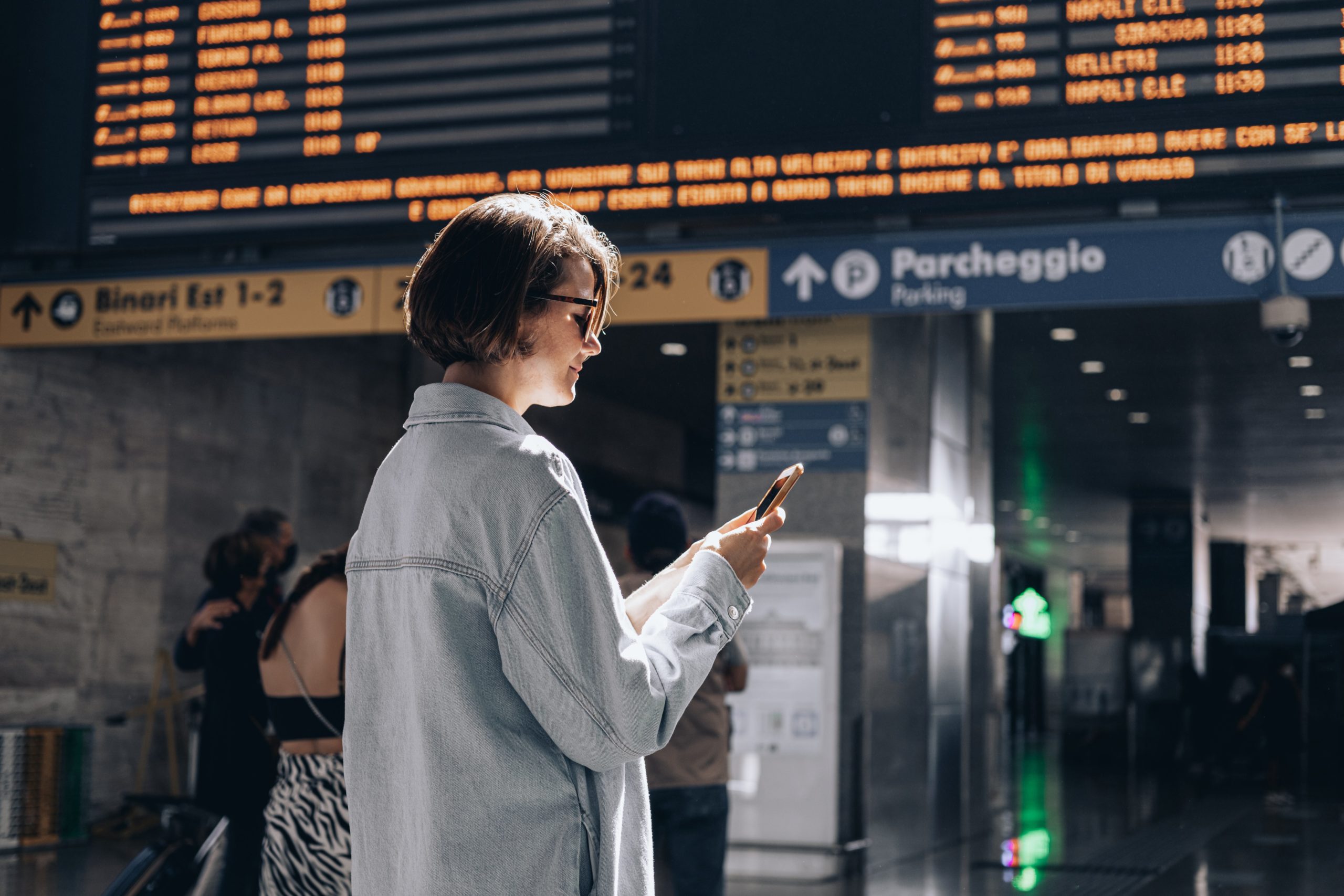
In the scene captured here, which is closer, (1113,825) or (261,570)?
(261,570)

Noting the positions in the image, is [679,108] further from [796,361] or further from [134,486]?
[134,486]

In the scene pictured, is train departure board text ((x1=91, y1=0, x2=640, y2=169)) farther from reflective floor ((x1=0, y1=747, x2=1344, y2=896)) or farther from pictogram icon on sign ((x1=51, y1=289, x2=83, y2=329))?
reflective floor ((x1=0, y1=747, x2=1344, y2=896))

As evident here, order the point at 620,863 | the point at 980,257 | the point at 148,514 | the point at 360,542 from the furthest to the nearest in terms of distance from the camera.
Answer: the point at 148,514 → the point at 980,257 → the point at 360,542 → the point at 620,863

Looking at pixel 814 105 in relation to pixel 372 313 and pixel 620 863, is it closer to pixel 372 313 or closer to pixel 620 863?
pixel 372 313

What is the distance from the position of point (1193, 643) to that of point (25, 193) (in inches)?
716

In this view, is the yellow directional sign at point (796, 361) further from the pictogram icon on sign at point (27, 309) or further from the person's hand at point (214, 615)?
the person's hand at point (214, 615)

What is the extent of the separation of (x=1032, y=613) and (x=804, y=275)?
28140 mm

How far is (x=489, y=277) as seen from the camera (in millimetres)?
1434

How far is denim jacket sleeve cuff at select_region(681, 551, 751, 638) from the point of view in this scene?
142cm

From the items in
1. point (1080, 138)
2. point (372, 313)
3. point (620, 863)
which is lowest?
point (620, 863)

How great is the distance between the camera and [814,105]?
5.73 m

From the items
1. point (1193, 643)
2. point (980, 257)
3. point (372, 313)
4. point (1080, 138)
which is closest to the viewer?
point (1080, 138)

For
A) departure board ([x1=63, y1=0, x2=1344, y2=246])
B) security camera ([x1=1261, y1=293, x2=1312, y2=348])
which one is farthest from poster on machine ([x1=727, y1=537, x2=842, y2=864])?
security camera ([x1=1261, y1=293, x2=1312, y2=348])

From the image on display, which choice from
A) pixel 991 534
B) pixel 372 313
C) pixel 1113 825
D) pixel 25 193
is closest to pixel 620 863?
pixel 372 313
